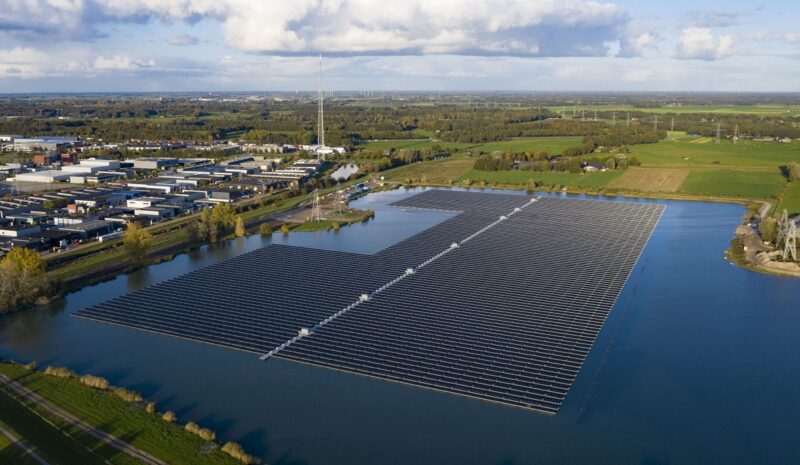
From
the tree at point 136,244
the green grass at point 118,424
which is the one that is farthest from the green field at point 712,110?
the green grass at point 118,424

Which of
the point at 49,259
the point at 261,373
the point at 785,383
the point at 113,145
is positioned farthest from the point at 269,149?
the point at 785,383

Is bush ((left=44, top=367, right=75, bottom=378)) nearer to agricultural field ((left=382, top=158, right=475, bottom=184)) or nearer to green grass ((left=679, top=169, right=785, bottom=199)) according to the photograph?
agricultural field ((left=382, top=158, right=475, bottom=184))

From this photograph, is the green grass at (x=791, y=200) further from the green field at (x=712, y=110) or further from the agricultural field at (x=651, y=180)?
the green field at (x=712, y=110)

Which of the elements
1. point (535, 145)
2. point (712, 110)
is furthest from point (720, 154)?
point (712, 110)

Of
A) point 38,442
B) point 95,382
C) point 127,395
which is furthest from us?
point 95,382

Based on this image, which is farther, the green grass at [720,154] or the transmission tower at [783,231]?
the green grass at [720,154]

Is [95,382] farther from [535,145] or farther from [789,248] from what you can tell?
[535,145]

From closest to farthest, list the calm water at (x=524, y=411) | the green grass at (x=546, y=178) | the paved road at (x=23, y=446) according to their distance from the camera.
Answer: the paved road at (x=23, y=446)
the calm water at (x=524, y=411)
the green grass at (x=546, y=178)
